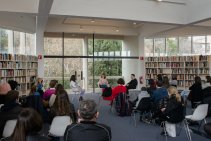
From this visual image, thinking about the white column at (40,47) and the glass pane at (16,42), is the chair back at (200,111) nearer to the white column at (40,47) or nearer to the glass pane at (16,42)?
the white column at (40,47)

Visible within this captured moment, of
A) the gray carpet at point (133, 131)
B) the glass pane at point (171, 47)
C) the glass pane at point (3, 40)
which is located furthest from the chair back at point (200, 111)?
the glass pane at point (171, 47)

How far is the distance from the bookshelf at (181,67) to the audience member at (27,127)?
11705 mm

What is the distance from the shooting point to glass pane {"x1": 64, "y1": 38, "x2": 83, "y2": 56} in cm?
1385

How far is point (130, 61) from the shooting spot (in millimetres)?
14992

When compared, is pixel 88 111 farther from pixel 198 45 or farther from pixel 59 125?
pixel 198 45

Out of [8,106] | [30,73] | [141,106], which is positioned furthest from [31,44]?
[8,106]

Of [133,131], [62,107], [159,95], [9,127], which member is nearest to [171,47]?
[159,95]

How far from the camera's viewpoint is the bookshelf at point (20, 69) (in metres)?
8.96

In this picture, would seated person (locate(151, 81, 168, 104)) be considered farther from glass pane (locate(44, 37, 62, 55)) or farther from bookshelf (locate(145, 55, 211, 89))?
glass pane (locate(44, 37, 62, 55))

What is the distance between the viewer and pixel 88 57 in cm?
1407

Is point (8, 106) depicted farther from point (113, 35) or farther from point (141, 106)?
point (113, 35)

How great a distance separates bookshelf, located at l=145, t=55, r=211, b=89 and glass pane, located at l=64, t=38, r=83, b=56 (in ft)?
13.7

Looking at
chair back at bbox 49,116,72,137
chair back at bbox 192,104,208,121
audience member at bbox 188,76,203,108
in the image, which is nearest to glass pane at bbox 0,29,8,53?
chair back at bbox 49,116,72,137

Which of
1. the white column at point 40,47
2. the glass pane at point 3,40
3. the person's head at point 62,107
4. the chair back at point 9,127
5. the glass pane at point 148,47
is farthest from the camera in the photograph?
the glass pane at point 148,47
